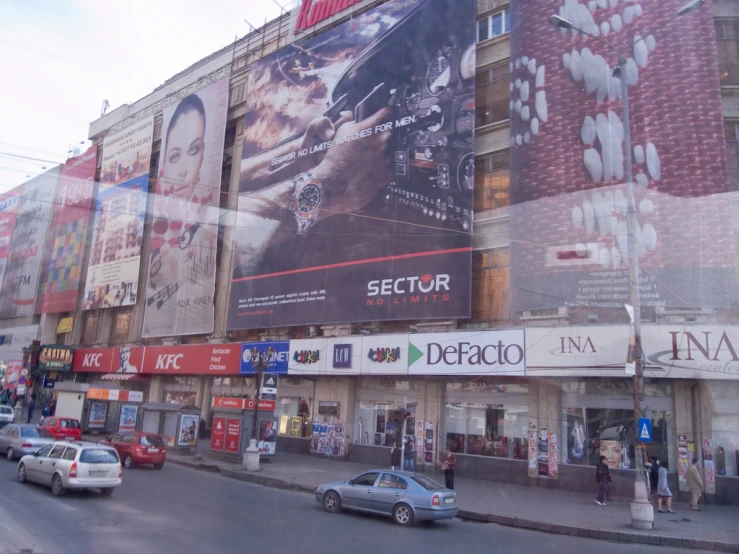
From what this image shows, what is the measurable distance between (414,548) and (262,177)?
26856mm

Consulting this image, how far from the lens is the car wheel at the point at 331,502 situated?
1536cm

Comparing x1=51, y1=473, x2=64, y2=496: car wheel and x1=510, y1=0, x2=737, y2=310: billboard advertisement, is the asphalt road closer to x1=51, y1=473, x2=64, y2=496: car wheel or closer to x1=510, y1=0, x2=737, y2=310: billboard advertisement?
x1=51, y1=473, x2=64, y2=496: car wheel

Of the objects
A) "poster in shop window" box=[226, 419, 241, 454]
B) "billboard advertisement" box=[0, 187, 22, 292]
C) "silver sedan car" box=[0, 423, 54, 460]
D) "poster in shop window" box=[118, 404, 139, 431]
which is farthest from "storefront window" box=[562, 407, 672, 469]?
"billboard advertisement" box=[0, 187, 22, 292]

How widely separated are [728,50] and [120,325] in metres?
42.9

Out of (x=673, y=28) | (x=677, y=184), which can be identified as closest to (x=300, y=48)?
(x=673, y=28)

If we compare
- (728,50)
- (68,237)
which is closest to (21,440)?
(728,50)

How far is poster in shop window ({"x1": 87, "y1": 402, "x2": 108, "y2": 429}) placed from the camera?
1430 inches

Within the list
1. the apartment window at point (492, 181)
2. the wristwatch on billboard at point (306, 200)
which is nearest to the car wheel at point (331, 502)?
the apartment window at point (492, 181)

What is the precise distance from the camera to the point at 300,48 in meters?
34.8

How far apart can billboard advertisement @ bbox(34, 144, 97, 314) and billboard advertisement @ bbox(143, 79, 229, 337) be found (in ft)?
37.0

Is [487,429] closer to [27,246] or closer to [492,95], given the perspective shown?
[492,95]

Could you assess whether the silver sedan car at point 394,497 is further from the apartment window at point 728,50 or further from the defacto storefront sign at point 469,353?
the apartment window at point 728,50

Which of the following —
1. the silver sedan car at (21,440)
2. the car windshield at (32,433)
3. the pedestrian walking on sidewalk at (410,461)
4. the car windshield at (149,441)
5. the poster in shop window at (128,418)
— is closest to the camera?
the silver sedan car at (21,440)

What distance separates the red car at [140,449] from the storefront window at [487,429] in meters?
11.6
